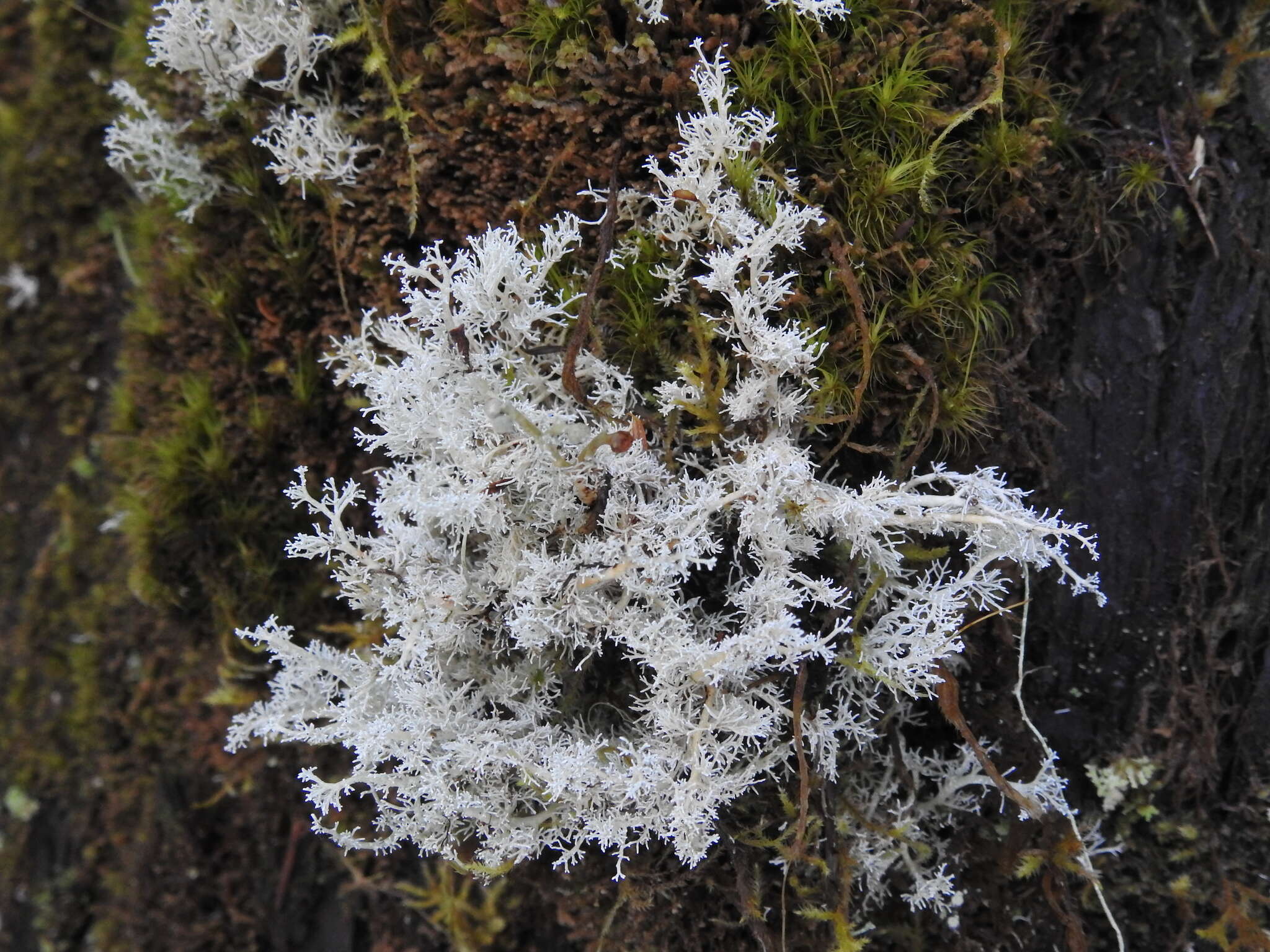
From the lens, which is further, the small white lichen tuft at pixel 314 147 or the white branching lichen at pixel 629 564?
the small white lichen tuft at pixel 314 147

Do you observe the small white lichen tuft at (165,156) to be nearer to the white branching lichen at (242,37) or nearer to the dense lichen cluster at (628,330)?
the dense lichen cluster at (628,330)

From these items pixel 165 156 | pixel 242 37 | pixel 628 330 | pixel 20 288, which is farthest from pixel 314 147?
pixel 20 288

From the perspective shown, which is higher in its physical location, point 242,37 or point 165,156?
point 242,37

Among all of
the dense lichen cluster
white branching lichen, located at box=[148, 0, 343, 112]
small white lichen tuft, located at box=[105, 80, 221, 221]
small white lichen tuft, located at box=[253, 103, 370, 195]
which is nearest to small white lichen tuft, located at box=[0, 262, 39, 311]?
the dense lichen cluster

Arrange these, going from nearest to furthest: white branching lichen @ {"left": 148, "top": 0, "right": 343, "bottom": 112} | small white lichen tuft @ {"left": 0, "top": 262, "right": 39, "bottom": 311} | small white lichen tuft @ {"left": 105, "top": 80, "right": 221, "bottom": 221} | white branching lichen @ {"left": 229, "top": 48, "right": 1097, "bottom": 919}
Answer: white branching lichen @ {"left": 229, "top": 48, "right": 1097, "bottom": 919} < white branching lichen @ {"left": 148, "top": 0, "right": 343, "bottom": 112} < small white lichen tuft @ {"left": 105, "top": 80, "right": 221, "bottom": 221} < small white lichen tuft @ {"left": 0, "top": 262, "right": 39, "bottom": 311}

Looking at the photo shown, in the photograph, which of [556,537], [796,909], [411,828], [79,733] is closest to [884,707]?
[796,909]

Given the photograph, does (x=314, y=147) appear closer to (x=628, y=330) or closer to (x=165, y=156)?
(x=165, y=156)

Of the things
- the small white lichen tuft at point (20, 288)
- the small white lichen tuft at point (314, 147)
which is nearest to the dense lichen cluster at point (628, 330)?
the small white lichen tuft at point (314, 147)

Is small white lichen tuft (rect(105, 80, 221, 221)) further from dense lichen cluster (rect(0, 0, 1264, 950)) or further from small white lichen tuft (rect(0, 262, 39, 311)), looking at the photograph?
small white lichen tuft (rect(0, 262, 39, 311))
